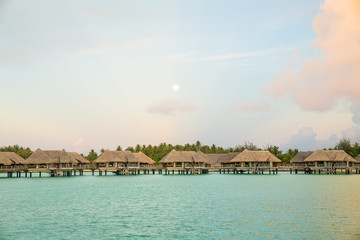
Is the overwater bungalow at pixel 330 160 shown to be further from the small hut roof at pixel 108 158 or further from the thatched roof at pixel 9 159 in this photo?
the thatched roof at pixel 9 159

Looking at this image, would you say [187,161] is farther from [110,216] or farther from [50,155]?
[110,216]

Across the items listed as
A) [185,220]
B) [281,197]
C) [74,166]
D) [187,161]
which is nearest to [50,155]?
[74,166]

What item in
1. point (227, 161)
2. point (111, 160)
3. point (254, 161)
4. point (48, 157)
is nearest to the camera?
point (48, 157)

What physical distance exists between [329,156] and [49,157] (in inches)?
2289

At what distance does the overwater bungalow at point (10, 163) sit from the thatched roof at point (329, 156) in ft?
196

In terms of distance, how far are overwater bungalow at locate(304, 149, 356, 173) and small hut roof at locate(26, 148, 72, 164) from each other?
169 feet

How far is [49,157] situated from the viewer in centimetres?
8238

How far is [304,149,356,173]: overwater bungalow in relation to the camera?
86875mm

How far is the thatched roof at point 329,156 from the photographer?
285 feet

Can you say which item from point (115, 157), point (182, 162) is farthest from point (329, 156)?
point (115, 157)

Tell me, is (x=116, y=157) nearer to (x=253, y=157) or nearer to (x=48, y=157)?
(x=48, y=157)

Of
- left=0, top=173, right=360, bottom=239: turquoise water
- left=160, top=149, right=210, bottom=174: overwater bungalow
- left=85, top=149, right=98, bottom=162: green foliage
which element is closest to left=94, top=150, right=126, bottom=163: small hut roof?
left=160, top=149, right=210, bottom=174: overwater bungalow

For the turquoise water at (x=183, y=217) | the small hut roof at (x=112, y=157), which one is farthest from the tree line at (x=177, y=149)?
the turquoise water at (x=183, y=217)

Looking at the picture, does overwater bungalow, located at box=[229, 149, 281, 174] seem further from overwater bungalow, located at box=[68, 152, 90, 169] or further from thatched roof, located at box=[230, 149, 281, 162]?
overwater bungalow, located at box=[68, 152, 90, 169]
